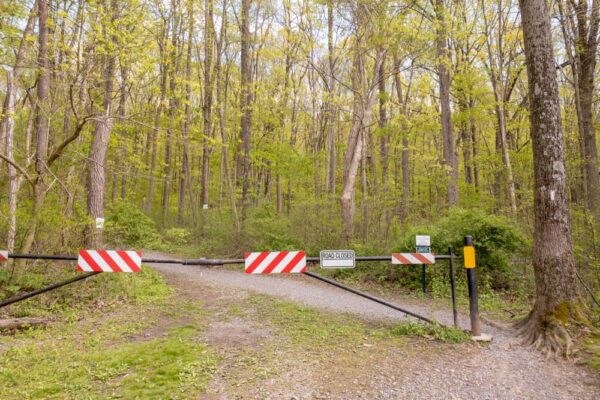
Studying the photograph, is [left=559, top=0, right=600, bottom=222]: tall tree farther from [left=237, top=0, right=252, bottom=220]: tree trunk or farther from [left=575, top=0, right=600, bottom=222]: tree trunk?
[left=237, top=0, right=252, bottom=220]: tree trunk

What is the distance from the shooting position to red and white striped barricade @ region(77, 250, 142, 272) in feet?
15.4

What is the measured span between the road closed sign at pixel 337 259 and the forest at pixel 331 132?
2598 mm

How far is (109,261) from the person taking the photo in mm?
4801

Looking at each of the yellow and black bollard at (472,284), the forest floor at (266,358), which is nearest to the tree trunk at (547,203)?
the forest floor at (266,358)

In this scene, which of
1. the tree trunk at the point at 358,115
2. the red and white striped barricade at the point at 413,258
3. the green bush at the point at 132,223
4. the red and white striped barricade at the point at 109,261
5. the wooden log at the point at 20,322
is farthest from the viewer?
the green bush at the point at 132,223

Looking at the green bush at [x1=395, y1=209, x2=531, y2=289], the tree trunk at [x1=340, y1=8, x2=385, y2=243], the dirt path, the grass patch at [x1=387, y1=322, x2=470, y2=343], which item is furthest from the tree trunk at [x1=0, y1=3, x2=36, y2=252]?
the green bush at [x1=395, y1=209, x2=531, y2=289]

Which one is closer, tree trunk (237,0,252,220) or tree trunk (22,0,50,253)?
tree trunk (22,0,50,253)

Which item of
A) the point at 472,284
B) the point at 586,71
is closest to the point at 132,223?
the point at 472,284

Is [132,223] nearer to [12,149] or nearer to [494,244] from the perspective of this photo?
[12,149]

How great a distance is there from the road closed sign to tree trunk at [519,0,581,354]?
2.56 meters

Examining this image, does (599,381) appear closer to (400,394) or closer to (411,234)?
(400,394)

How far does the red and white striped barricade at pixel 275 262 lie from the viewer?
489 centimetres

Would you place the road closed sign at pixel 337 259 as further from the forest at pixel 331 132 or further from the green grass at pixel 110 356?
the forest at pixel 331 132

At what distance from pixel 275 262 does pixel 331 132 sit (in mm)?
17966
